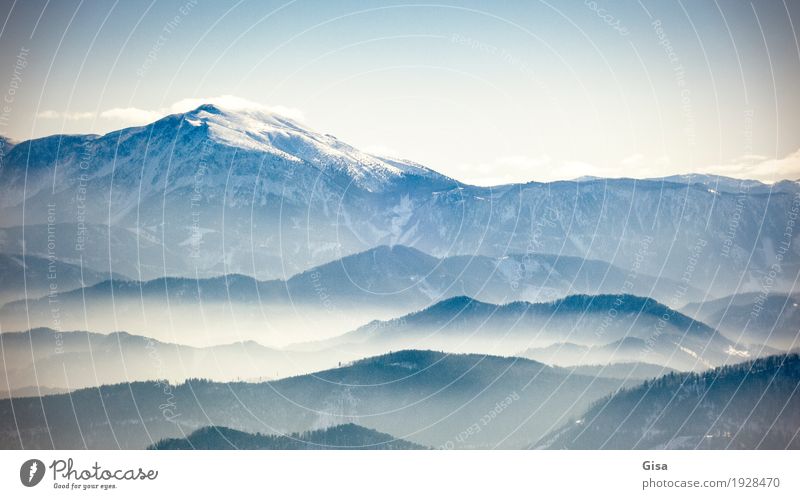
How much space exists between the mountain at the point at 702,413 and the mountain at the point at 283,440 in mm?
14331

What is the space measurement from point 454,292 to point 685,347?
76496 millimetres

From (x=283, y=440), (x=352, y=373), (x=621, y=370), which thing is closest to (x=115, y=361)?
(x=283, y=440)

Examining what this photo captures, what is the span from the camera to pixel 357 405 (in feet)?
275

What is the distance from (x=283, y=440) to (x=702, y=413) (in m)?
33.6

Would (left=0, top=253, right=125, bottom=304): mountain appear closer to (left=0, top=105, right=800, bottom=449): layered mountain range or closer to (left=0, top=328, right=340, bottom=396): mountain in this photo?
(left=0, top=105, right=800, bottom=449): layered mountain range

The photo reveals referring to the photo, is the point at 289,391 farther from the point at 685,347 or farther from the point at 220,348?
the point at 685,347

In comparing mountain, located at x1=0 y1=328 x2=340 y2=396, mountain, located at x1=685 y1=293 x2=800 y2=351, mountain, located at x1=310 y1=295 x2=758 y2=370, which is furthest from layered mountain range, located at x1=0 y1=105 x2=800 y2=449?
mountain, located at x1=685 y1=293 x2=800 y2=351

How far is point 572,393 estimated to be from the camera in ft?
297

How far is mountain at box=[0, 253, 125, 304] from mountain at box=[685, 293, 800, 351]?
325 ft

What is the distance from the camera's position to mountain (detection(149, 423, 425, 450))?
66.8m

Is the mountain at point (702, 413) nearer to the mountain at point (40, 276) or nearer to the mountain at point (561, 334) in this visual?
the mountain at point (561, 334)

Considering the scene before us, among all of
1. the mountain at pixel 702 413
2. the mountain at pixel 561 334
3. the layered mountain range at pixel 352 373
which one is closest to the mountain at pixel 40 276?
the layered mountain range at pixel 352 373

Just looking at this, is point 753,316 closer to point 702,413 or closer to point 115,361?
point 702,413

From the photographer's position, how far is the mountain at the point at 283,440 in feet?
219
